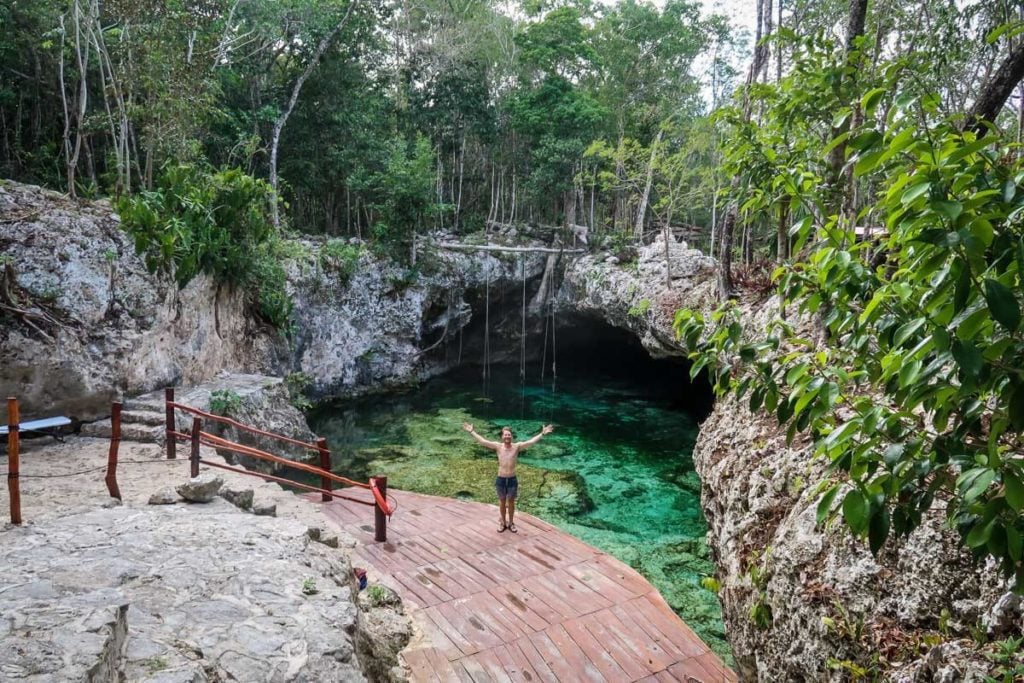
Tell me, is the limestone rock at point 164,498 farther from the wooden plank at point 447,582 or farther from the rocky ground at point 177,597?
the wooden plank at point 447,582

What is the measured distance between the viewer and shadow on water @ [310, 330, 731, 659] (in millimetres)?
8250

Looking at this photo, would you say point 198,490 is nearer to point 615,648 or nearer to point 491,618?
point 491,618

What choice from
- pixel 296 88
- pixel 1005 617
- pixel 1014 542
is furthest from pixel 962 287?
pixel 296 88

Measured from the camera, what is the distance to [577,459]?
39.8 ft

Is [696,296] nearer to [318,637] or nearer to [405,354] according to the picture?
[405,354]

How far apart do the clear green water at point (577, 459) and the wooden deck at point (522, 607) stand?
35.2 inches

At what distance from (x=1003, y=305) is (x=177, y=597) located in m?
3.80

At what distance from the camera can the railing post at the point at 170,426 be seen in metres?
6.16

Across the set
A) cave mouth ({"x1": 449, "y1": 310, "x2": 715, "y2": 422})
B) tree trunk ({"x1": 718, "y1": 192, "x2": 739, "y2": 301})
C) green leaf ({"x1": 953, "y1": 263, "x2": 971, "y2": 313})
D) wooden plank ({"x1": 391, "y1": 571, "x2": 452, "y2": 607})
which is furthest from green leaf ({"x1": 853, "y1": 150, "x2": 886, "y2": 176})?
cave mouth ({"x1": 449, "y1": 310, "x2": 715, "y2": 422})

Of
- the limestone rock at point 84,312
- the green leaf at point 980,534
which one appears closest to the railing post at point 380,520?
the limestone rock at point 84,312

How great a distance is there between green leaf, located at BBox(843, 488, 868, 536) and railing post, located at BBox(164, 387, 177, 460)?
624 centimetres

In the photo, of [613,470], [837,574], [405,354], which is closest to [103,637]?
[837,574]

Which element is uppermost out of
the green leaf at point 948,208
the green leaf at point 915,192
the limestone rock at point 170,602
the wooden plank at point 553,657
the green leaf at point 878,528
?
the green leaf at point 915,192

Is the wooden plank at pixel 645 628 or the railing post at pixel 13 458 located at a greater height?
the railing post at pixel 13 458
